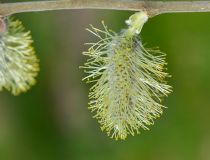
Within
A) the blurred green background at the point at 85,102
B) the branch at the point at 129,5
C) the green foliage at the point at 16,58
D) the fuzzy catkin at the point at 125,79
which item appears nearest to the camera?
the branch at the point at 129,5

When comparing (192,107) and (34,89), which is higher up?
(34,89)

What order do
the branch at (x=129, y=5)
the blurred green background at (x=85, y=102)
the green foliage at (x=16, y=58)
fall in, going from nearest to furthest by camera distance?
1. the branch at (x=129, y=5)
2. the green foliage at (x=16, y=58)
3. the blurred green background at (x=85, y=102)

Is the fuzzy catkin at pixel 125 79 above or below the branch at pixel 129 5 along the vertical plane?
below

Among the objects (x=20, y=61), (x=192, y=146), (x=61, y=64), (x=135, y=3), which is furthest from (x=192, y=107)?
(x=135, y=3)

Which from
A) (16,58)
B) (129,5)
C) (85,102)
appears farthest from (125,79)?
(85,102)

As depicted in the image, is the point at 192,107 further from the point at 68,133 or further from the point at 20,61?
the point at 20,61

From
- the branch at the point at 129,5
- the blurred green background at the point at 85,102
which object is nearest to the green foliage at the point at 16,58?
the branch at the point at 129,5

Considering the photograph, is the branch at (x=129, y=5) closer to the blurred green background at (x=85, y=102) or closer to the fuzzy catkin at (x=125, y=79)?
the fuzzy catkin at (x=125, y=79)

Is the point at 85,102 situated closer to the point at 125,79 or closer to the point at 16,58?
the point at 16,58

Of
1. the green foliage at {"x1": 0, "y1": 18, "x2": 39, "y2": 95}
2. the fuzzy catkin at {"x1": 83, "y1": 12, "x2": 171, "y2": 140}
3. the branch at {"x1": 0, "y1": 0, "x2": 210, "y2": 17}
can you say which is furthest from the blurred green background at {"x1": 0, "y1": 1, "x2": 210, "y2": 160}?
the branch at {"x1": 0, "y1": 0, "x2": 210, "y2": 17}
